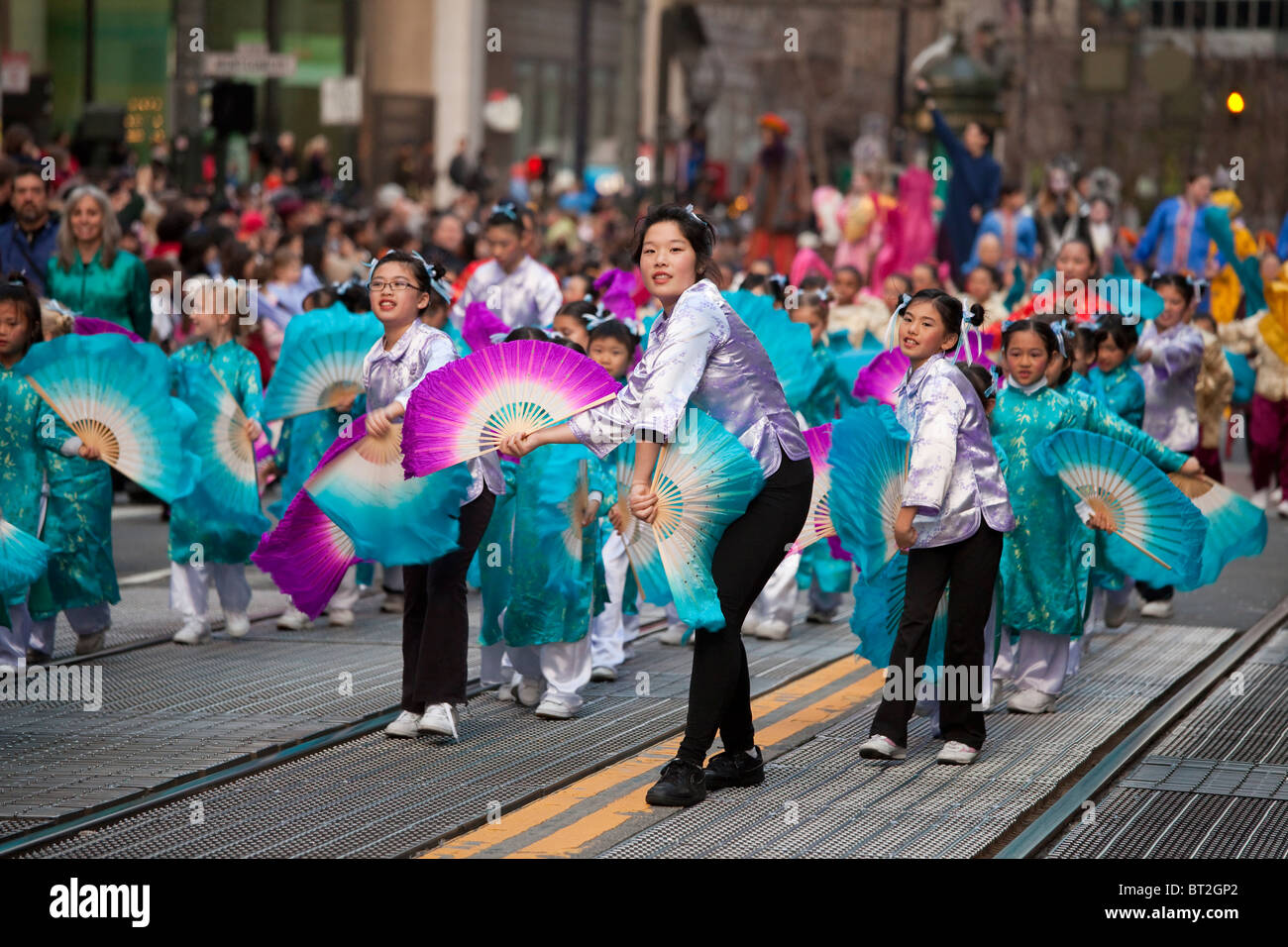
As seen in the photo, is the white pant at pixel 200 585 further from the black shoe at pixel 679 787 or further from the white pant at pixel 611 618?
the black shoe at pixel 679 787

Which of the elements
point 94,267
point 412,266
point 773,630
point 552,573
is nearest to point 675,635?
point 773,630

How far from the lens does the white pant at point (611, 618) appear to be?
9125mm

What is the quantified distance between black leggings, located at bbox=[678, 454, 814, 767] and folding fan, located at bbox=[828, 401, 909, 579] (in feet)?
2.64

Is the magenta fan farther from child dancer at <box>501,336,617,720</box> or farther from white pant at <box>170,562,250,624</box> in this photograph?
white pant at <box>170,562,250,624</box>

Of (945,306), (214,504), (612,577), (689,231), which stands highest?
(689,231)

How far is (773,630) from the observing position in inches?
399

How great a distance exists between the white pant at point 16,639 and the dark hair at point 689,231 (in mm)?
3484

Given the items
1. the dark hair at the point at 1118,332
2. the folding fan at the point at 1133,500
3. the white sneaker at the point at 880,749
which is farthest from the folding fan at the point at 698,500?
the dark hair at the point at 1118,332

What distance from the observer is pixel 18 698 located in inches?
326

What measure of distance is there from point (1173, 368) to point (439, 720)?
5753 mm

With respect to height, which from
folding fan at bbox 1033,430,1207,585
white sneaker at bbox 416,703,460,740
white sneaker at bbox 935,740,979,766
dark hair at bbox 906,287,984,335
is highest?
dark hair at bbox 906,287,984,335

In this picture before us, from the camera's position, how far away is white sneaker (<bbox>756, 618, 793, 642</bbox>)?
1012 cm

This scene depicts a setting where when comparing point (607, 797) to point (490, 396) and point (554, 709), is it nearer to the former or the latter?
point (554, 709)

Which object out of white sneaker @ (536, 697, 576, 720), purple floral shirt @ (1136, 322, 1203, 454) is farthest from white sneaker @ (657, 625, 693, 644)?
purple floral shirt @ (1136, 322, 1203, 454)
